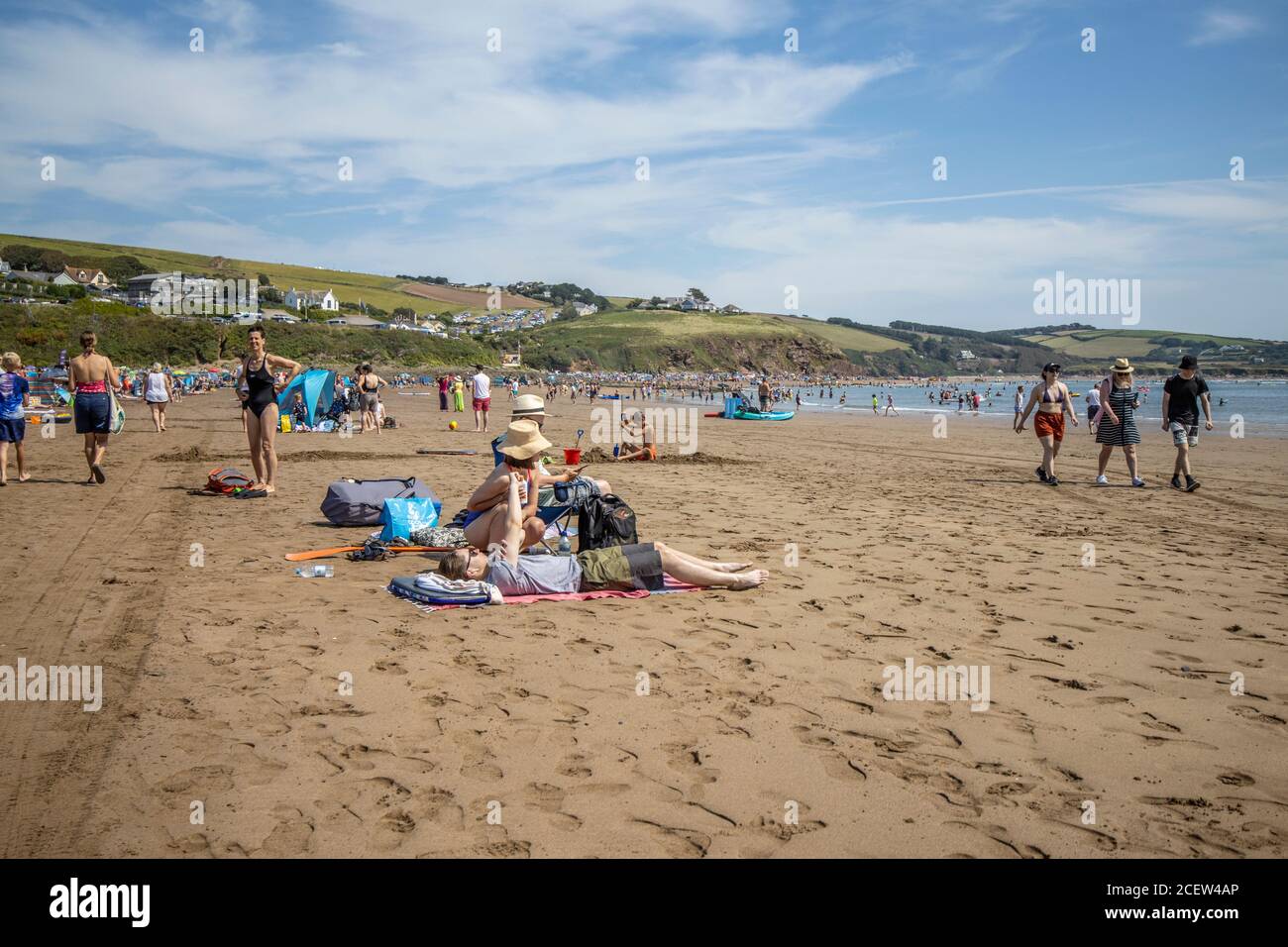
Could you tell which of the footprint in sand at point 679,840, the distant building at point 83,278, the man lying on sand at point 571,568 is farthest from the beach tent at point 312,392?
the distant building at point 83,278

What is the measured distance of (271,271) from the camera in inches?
5231

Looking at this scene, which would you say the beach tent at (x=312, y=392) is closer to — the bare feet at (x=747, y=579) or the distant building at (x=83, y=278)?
the bare feet at (x=747, y=579)

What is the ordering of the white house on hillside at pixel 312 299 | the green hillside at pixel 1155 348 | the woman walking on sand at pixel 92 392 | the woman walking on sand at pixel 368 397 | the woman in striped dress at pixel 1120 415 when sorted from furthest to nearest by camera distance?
the green hillside at pixel 1155 348 → the white house on hillside at pixel 312 299 → the woman walking on sand at pixel 368 397 → the woman in striped dress at pixel 1120 415 → the woman walking on sand at pixel 92 392

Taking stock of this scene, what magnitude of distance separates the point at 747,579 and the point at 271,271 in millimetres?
144732

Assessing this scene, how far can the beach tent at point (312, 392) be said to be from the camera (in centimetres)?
2081

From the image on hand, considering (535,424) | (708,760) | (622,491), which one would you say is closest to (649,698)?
(708,760)

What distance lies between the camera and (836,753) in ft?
11.6

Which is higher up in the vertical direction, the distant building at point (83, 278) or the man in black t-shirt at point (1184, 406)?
the distant building at point (83, 278)

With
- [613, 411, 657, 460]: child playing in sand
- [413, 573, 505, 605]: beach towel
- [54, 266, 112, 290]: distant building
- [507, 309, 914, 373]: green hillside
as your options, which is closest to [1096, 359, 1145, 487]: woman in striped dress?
[613, 411, 657, 460]: child playing in sand

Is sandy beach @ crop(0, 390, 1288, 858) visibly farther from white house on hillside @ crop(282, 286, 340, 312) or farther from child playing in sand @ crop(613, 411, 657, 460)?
white house on hillside @ crop(282, 286, 340, 312)

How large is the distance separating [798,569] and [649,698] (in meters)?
2.98

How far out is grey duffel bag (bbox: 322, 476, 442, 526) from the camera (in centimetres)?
827

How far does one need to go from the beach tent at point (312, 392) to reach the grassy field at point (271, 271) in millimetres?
103318
